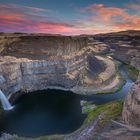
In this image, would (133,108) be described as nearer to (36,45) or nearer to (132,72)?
(36,45)

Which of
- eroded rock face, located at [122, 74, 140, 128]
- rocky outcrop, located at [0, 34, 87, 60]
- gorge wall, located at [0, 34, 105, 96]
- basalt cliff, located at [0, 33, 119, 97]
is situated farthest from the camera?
rocky outcrop, located at [0, 34, 87, 60]

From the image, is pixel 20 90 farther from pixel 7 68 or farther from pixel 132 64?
pixel 132 64

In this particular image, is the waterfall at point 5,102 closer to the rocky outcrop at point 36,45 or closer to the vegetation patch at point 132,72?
the rocky outcrop at point 36,45

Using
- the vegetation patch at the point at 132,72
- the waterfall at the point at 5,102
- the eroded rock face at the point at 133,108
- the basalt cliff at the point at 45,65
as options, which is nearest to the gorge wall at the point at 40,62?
the basalt cliff at the point at 45,65

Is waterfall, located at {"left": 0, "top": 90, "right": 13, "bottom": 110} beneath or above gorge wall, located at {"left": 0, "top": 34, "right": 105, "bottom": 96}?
beneath

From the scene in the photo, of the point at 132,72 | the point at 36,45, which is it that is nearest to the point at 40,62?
the point at 36,45

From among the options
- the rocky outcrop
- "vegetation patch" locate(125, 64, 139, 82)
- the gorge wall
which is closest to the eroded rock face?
the gorge wall

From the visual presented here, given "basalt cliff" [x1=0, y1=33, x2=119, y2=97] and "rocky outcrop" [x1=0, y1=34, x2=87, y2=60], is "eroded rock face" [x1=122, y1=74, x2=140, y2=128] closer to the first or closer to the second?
"basalt cliff" [x1=0, y1=33, x2=119, y2=97]
